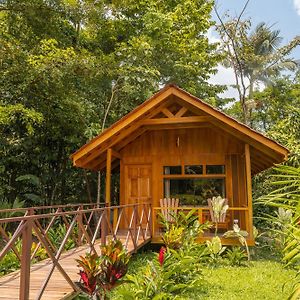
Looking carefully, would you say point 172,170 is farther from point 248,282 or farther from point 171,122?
point 248,282

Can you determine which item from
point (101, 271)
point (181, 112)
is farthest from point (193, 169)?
point (101, 271)

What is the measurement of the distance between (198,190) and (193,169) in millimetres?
611

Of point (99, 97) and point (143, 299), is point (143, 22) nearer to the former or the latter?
point (99, 97)

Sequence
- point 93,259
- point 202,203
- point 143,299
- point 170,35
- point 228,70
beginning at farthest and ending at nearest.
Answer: point 228,70, point 170,35, point 202,203, point 143,299, point 93,259

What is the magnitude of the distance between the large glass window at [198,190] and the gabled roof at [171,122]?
1.38m

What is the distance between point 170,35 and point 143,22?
167 cm

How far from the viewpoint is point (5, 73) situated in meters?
10.2

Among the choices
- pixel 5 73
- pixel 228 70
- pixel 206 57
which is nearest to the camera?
pixel 5 73

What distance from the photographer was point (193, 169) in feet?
30.6

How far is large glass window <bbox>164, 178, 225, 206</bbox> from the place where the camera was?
9.15m

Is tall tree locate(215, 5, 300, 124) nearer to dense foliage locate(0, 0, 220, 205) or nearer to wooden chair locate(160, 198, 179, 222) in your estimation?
dense foliage locate(0, 0, 220, 205)

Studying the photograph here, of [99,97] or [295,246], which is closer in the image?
[295,246]

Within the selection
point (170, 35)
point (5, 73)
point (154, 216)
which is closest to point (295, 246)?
point (154, 216)

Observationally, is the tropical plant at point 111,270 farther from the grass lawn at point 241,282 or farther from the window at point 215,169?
the window at point 215,169
